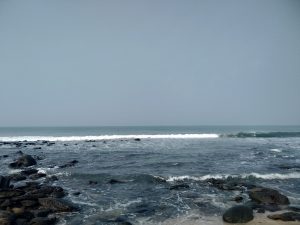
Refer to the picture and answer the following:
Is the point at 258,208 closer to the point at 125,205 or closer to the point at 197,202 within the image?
the point at 197,202

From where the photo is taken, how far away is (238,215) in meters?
14.8

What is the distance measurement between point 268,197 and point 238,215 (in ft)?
15.2

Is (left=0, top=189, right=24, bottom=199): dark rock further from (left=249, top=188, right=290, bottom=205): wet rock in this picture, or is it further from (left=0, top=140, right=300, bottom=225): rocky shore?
(left=249, top=188, right=290, bottom=205): wet rock

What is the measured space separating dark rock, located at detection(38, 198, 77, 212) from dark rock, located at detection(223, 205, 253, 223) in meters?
8.38

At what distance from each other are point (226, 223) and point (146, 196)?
22.6ft

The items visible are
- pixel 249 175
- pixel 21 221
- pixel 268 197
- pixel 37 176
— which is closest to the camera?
pixel 21 221

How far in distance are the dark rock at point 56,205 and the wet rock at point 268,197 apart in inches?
429

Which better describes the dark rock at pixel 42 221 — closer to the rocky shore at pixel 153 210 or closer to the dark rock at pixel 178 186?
the rocky shore at pixel 153 210

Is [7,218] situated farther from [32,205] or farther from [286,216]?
[286,216]

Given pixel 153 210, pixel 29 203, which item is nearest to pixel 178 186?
pixel 153 210

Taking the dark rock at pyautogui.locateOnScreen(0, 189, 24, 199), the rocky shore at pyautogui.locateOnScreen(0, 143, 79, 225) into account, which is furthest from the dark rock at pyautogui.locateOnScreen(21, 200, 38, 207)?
the dark rock at pyautogui.locateOnScreen(0, 189, 24, 199)

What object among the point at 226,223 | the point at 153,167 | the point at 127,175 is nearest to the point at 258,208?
the point at 226,223

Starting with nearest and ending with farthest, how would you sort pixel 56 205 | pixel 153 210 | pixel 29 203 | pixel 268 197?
pixel 153 210
pixel 56 205
pixel 29 203
pixel 268 197

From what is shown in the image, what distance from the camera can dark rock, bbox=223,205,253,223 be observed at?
14.7 meters
